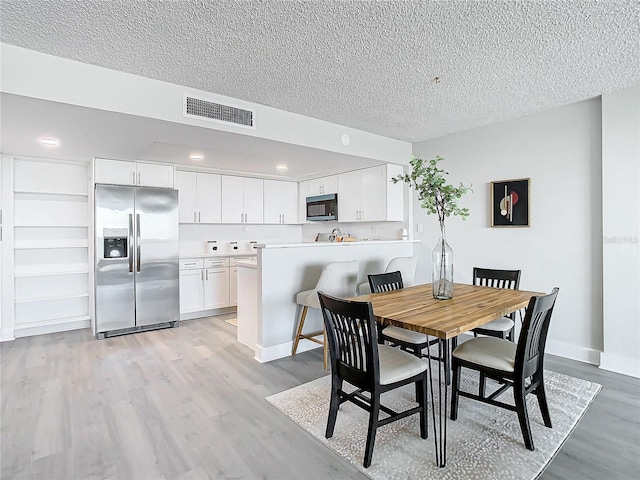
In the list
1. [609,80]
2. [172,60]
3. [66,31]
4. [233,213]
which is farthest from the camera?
[233,213]

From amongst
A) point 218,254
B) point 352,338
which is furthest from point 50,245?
point 352,338

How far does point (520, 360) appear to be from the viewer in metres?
1.96

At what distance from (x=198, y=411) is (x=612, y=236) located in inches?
144

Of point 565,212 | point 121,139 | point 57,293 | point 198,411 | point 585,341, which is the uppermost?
point 121,139

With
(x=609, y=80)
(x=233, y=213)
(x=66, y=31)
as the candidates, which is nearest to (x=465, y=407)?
(x=609, y=80)

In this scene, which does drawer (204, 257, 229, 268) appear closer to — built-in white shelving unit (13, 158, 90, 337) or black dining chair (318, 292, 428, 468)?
built-in white shelving unit (13, 158, 90, 337)

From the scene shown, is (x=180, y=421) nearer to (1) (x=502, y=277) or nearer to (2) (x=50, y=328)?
(1) (x=502, y=277)

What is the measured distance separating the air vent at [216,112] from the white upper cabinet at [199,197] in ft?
7.91

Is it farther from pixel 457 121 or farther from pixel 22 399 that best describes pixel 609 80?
pixel 22 399

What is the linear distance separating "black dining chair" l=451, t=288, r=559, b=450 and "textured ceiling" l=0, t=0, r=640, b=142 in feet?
5.09

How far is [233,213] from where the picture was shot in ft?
18.9

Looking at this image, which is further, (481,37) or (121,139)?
(121,139)

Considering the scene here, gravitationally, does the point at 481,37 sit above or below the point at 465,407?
above

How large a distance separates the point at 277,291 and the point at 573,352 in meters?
2.93
